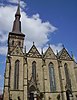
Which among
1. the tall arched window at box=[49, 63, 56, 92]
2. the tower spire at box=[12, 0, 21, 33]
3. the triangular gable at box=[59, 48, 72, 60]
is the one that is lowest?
the tall arched window at box=[49, 63, 56, 92]

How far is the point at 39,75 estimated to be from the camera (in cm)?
3634

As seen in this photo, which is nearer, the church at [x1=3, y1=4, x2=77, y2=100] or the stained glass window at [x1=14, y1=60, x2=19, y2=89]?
the church at [x1=3, y1=4, x2=77, y2=100]

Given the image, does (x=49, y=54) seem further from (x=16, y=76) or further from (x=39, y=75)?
(x=16, y=76)

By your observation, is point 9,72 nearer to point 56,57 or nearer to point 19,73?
point 19,73

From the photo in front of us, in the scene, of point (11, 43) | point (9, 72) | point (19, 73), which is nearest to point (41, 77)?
point (19, 73)

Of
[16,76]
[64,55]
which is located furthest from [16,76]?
[64,55]

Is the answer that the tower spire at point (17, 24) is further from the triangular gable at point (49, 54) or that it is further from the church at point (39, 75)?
the triangular gable at point (49, 54)

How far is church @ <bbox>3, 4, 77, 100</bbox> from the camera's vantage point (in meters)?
33.1

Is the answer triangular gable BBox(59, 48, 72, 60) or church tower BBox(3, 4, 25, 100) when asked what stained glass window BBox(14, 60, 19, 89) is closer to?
church tower BBox(3, 4, 25, 100)

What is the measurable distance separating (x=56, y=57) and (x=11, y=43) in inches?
524

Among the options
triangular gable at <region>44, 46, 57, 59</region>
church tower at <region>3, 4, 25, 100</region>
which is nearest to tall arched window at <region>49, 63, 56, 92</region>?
triangular gable at <region>44, 46, 57, 59</region>

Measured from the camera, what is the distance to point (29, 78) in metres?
35.1

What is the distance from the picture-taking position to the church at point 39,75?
1303 inches

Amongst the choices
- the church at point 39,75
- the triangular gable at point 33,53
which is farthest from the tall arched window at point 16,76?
the triangular gable at point 33,53
